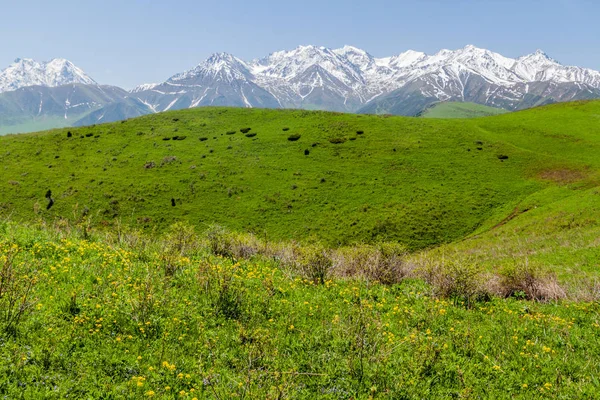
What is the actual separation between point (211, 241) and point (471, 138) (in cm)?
6453

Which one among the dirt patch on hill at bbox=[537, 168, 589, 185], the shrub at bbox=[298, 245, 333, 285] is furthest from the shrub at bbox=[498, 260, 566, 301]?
the dirt patch on hill at bbox=[537, 168, 589, 185]

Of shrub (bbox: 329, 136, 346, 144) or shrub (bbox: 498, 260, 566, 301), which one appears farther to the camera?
shrub (bbox: 329, 136, 346, 144)

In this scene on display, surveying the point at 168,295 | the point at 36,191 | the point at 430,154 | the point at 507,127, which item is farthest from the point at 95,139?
the point at 507,127

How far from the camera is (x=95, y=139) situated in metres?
74.2

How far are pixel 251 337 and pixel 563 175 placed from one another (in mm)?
62463

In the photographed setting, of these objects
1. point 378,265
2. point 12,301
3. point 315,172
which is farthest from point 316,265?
point 315,172

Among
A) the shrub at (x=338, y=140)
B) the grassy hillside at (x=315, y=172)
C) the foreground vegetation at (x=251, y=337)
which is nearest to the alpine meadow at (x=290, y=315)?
the foreground vegetation at (x=251, y=337)

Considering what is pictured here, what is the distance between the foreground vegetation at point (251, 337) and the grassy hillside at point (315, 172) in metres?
30.5

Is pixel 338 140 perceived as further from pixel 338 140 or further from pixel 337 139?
pixel 337 139

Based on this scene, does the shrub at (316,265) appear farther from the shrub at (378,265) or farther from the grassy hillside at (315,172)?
the grassy hillside at (315,172)

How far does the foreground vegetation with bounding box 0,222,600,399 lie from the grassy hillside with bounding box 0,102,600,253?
1199 inches

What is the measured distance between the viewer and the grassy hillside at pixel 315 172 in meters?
47.6

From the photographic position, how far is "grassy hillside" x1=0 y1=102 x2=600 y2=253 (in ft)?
156

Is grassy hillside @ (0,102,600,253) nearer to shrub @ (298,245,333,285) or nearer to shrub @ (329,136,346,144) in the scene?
shrub @ (329,136,346,144)
